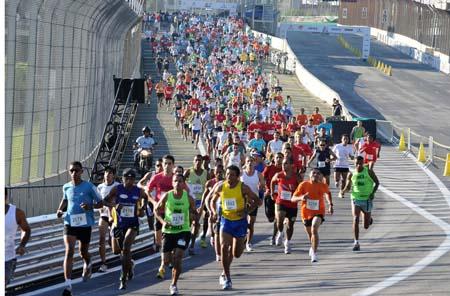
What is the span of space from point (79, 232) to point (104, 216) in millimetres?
1713

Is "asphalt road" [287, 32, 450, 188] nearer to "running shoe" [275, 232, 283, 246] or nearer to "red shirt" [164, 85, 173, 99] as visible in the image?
"red shirt" [164, 85, 173, 99]

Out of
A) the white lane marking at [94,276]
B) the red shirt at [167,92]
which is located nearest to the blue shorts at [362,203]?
the white lane marking at [94,276]

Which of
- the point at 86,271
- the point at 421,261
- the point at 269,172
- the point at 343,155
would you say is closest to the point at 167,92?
the point at 343,155

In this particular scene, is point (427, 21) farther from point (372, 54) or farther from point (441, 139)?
point (441, 139)

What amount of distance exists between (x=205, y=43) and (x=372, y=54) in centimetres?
1973

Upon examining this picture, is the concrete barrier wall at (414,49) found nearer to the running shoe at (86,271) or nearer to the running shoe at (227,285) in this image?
the running shoe at (86,271)

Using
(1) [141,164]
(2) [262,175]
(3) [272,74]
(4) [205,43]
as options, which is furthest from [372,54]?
(2) [262,175]

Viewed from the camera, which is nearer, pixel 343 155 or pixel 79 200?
pixel 79 200

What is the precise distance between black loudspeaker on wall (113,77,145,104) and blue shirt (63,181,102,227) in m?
15.0

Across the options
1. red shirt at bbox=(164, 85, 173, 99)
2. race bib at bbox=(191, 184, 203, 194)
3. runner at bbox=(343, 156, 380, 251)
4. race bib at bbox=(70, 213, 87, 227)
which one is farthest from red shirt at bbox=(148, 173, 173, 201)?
red shirt at bbox=(164, 85, 173, 99)

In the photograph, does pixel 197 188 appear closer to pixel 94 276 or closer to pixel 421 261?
pixel 94 276

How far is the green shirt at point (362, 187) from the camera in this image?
19.3 meters

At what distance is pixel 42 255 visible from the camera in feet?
52.1

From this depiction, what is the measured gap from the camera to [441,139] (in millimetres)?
44625
